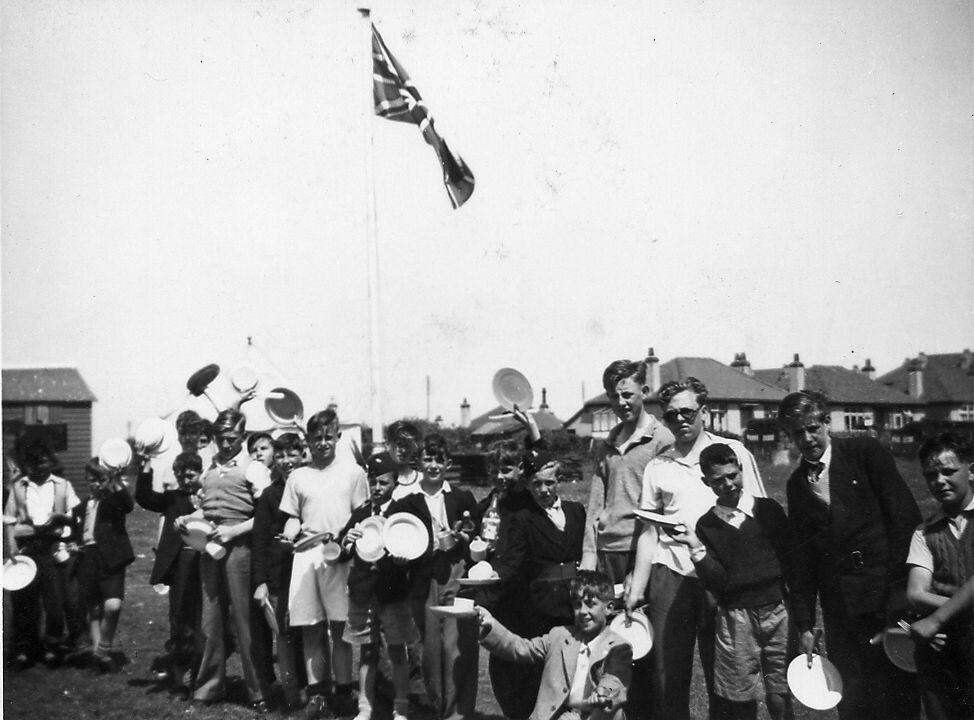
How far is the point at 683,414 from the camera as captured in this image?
14.5 feet

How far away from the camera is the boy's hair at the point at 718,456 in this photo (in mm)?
4109

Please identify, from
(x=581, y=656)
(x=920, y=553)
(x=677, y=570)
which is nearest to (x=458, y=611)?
(x=581, y=656)

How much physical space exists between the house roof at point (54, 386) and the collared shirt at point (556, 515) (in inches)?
974

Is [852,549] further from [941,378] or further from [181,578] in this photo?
[941,378]

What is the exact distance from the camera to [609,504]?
187 inches

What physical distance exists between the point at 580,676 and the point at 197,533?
309cm

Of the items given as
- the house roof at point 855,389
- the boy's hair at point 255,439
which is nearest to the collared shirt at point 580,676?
the boy's hair at point 255,439

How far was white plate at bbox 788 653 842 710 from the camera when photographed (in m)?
4.02

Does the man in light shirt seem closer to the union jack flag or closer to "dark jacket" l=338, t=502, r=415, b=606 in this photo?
"dark jacket" l=338, t=502, r=415, b=606

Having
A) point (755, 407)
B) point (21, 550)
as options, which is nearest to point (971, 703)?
point (21, 550)

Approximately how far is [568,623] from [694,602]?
0.68 meters

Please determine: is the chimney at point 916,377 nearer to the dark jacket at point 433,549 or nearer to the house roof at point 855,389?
the house roof at point 855,389

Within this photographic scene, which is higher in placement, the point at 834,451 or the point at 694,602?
the point at 834,451

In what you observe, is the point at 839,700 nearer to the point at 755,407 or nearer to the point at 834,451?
the point at 834,451
